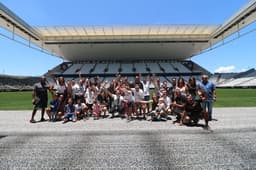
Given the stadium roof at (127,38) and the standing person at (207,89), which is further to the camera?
→ the stadium roof at (127,38)

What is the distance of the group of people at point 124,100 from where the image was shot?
30.5ft

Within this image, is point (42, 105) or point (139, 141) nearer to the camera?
point (139, 141)

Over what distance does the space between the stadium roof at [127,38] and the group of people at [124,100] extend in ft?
87.4

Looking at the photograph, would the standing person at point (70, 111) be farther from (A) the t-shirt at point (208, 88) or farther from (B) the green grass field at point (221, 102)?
(B) the green grass field at point (221, 102)

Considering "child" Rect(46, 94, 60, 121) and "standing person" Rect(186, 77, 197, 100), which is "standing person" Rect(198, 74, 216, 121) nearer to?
"standing person" Rect(186, 77, 197, 100)

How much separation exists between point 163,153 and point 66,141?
2.46m

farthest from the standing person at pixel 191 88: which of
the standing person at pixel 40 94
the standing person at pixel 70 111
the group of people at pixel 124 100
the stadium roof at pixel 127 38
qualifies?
the stadium roof at pixel 127 38

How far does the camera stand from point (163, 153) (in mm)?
5473

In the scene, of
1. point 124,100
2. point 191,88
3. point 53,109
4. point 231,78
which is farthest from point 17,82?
point 191,88

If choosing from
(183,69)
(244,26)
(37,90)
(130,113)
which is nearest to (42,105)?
(37,90)

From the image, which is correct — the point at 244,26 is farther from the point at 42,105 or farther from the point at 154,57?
the point at 42,105

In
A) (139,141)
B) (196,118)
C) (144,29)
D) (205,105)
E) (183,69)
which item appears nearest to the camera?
(139,141)

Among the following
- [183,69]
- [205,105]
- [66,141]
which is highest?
[183,69]

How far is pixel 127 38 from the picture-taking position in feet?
165
